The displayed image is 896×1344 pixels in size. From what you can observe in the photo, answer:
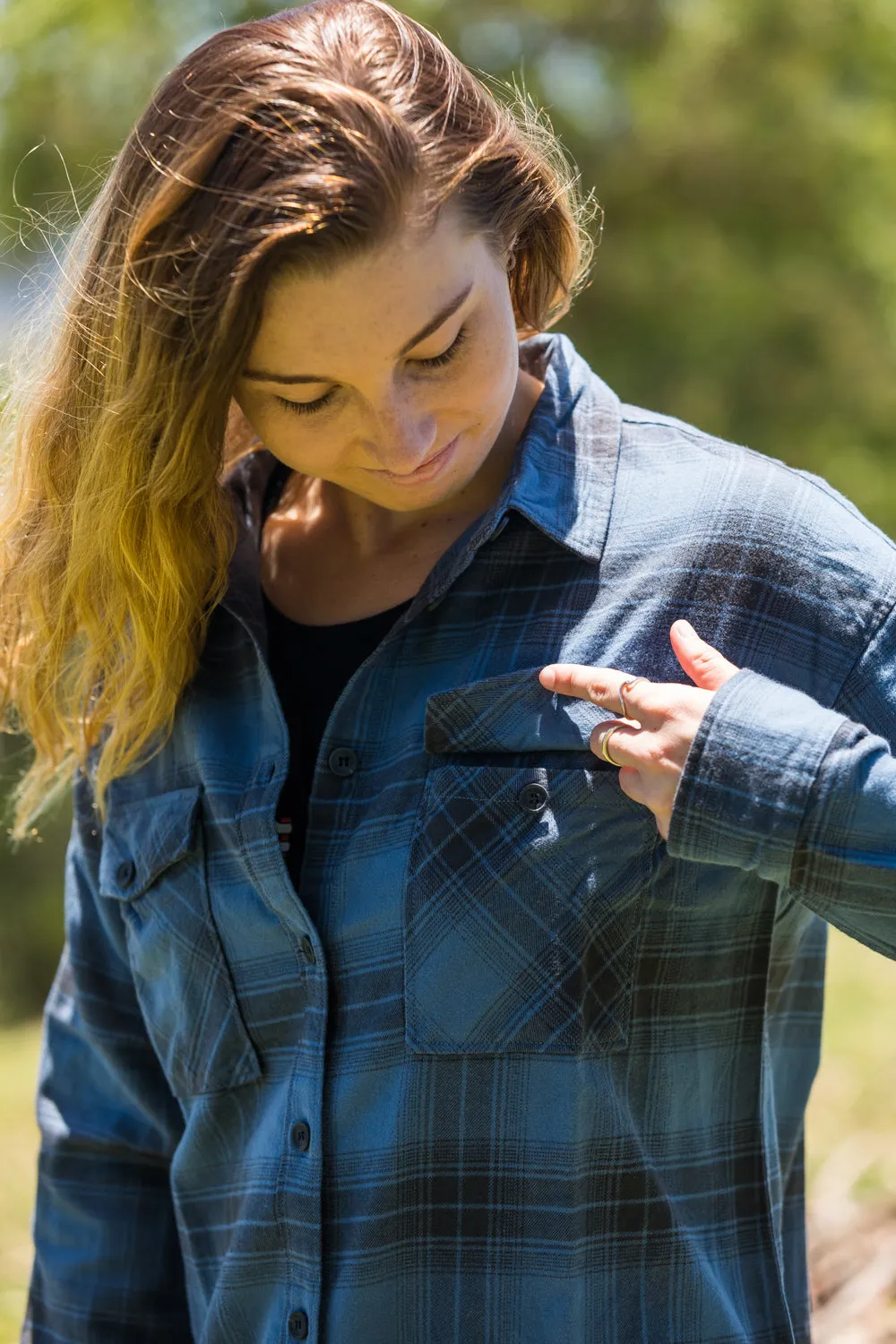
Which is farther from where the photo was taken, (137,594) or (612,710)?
(137,594)

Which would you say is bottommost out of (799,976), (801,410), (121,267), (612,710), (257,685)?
(801,410)

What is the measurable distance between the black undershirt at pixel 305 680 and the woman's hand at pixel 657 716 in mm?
313

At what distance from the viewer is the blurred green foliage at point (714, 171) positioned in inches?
222

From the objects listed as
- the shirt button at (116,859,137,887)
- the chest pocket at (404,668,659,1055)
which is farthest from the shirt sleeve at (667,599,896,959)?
the shirt button at (116,859,137,887)

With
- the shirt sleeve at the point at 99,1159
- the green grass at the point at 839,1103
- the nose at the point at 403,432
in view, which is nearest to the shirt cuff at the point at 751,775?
the nose at the point at 403,432

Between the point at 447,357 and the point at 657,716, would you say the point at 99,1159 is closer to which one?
the point at 657,716

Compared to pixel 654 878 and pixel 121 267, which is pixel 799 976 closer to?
pixel 654 878

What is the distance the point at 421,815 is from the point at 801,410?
5.05 m

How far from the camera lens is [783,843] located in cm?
122

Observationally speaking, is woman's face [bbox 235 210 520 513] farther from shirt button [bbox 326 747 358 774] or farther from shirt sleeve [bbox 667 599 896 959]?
shirt sleeve [bbox 667 599 896 959]

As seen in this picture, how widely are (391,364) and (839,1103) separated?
7.13 feet

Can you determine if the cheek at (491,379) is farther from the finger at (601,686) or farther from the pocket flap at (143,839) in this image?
the pocket flap at (143,839)

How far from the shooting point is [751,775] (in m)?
1.23

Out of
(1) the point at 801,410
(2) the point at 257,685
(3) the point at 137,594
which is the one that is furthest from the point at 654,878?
(1) the point at 801,410
